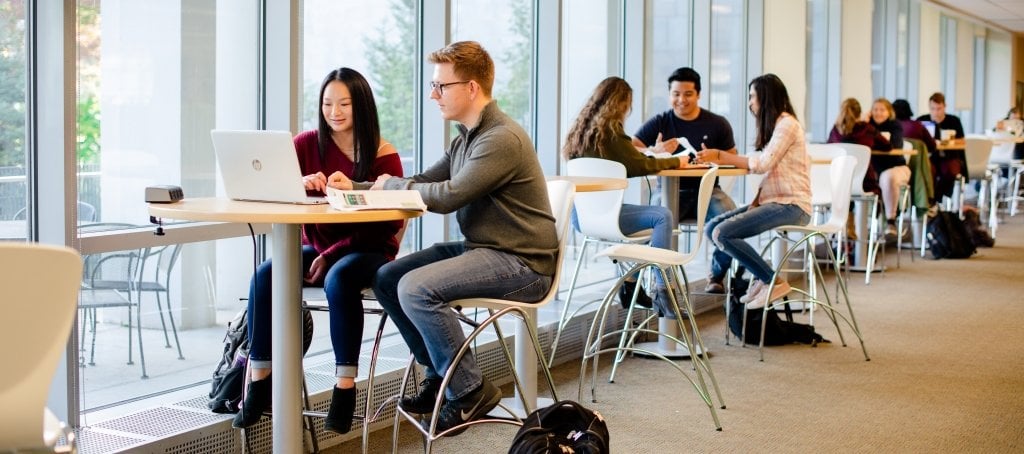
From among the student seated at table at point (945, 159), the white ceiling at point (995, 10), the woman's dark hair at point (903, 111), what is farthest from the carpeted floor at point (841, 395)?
the white ceiling at point (995, 10)

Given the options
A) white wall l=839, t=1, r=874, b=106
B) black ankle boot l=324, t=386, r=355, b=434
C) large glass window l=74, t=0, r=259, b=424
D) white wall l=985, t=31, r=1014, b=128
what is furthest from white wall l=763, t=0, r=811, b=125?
white wall l=985, t=31, r=1014, b=128

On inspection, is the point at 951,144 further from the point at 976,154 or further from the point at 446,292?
the point at 446,292

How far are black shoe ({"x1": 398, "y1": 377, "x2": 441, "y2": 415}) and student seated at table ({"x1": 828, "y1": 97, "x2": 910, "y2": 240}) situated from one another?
5.54 metres

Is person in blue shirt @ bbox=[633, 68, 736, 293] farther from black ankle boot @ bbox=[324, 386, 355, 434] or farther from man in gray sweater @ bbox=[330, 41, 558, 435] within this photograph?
black ankle boot @ bbox=[324, 386, 355, 434]

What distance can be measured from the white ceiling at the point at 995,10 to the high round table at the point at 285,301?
13.1 m

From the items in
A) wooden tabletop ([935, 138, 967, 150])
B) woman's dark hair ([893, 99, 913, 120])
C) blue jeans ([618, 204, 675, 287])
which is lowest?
blue jeans ([618, 204, 675, 287])

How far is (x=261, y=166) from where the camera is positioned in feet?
9.73

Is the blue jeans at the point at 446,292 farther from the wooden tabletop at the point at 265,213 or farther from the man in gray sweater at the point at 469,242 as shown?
the wooden tabletop at the point at 265,213

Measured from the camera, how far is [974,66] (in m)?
19.6

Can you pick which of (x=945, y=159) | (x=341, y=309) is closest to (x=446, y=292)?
(x=341, y=309)

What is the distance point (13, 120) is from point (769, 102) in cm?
361

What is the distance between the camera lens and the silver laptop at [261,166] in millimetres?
2912

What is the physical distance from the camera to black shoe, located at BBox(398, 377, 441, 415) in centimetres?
319

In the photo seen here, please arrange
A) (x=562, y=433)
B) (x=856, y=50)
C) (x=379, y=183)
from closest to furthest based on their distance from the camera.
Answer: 1. (x=562, y=433)
2. (x=379, y=183)
3. (x=856, y=50)
